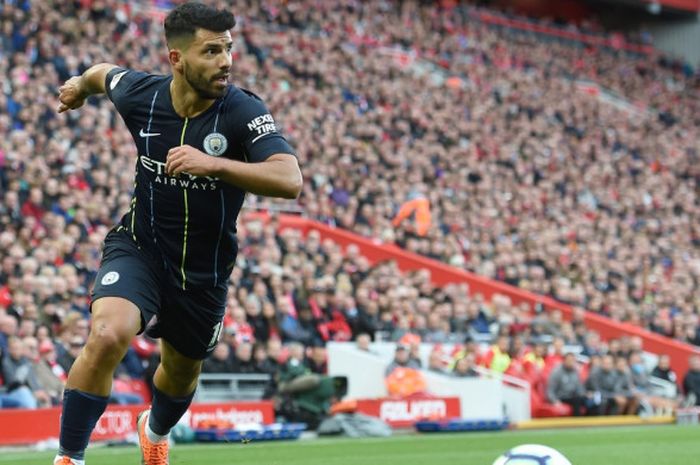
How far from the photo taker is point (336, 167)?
79.7ft

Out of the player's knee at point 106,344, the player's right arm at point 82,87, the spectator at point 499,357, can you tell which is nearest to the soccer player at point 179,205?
the player's knee at point 106,344

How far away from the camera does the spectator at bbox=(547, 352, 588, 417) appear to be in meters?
19.8

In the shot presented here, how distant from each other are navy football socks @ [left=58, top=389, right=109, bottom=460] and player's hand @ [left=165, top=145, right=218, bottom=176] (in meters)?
1.31

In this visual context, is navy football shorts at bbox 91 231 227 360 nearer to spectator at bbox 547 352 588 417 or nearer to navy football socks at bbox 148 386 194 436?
navy football socks at bbox 148 386 194 436

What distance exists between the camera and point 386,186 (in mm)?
24672

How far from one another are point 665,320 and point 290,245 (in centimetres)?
909

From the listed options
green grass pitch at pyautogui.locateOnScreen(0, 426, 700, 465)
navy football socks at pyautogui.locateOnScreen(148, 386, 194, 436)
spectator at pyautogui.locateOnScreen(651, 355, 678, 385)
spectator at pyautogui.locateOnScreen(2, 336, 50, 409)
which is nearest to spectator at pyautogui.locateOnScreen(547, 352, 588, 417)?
spectator at pyautogui.locateOnScreen(651, 355, 678, 385)

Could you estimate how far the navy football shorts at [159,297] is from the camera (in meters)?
6.50

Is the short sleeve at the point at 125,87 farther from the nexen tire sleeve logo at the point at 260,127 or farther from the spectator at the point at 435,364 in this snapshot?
the spectator at the point at 435,364

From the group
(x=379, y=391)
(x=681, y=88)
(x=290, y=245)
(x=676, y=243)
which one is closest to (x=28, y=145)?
(x=290, y=245)

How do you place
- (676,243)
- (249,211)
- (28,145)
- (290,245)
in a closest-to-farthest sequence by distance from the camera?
(28,145) < (290,245) < (249,211) < (676,243)

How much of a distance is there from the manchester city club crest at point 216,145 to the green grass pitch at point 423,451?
462 centimetres

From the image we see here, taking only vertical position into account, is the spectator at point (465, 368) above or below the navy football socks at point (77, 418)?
above

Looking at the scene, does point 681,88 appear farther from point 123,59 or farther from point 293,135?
point 123,59
